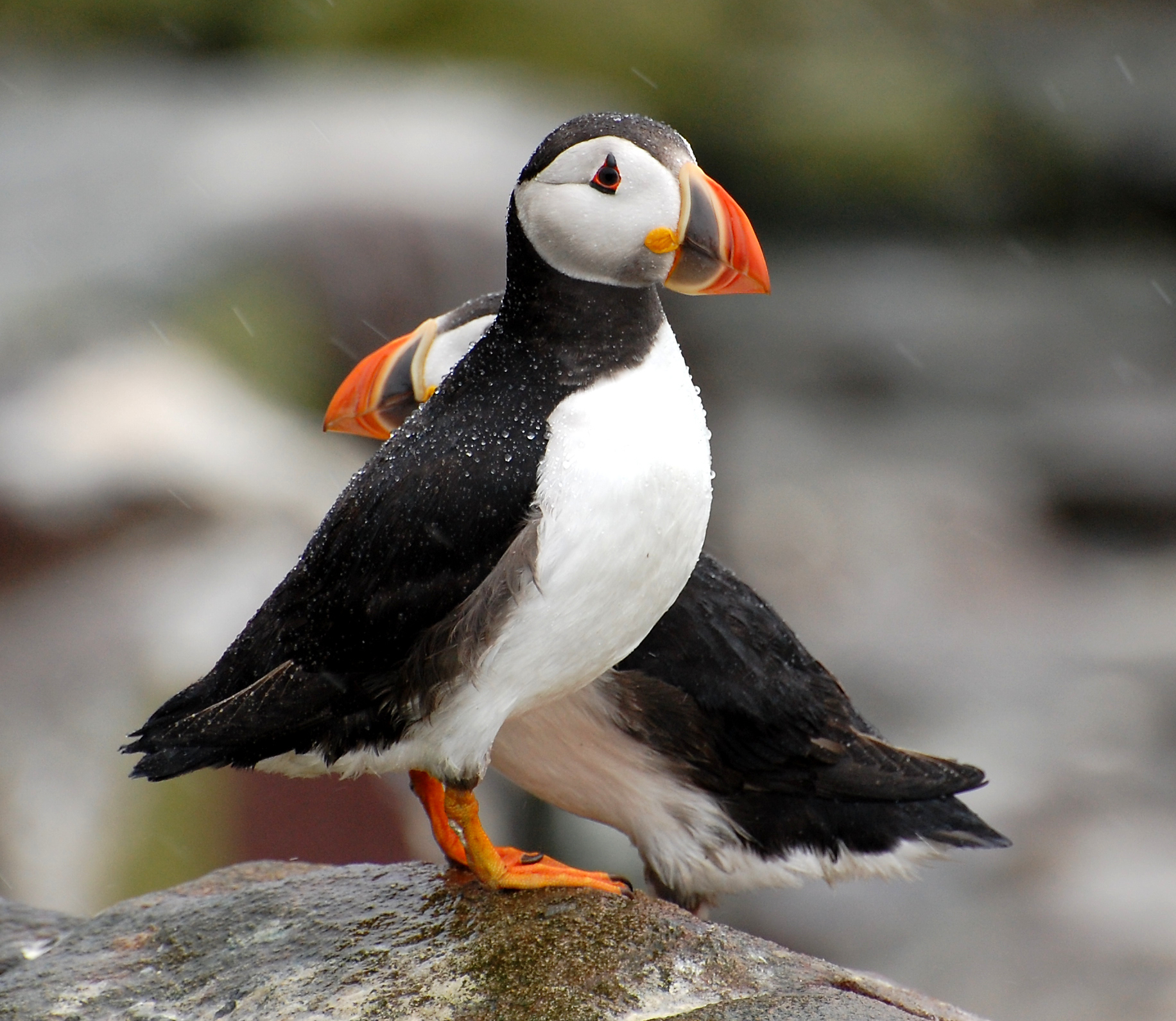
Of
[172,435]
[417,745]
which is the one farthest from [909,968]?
[417,745]

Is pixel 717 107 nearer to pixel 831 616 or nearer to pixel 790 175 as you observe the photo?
pixel 790 175

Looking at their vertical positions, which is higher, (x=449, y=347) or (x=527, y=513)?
(x=449, y=347)

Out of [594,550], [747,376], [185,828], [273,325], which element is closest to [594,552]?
[594,550]

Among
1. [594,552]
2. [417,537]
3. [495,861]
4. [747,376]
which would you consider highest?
[747,376]

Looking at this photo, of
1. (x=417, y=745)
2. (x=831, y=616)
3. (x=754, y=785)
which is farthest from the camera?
(x=831, y=616)

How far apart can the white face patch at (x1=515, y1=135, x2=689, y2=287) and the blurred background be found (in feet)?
12.2

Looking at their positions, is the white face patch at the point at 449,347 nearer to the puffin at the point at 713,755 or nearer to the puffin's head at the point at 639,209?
the puffin at the point at 713,755

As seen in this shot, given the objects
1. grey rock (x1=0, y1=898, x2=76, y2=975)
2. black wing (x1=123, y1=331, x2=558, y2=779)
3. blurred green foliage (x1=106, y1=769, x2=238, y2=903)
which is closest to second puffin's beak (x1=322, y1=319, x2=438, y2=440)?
black wing (x1=123, y1=331, x2=558, y2=779)

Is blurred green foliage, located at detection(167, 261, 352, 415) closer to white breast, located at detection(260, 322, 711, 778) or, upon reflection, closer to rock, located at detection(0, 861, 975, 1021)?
rock, located at detection(0, 861, 975, 1021)

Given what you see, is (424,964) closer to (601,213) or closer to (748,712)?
(748,712)

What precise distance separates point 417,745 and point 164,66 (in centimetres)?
978

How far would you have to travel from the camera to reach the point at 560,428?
92.1 inches

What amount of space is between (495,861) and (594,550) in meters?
0.69

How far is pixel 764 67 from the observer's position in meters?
12.4
